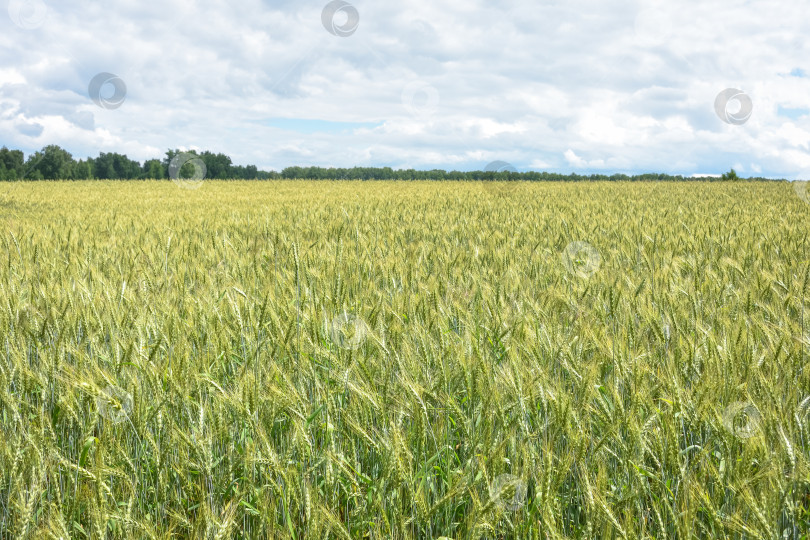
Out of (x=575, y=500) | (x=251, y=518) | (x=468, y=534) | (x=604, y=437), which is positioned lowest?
(x=251, y=518)

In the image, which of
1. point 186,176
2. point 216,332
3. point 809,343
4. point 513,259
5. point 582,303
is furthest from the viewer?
point 186,176

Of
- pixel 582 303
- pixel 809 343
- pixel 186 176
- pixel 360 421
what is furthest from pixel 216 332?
pixel 186 176

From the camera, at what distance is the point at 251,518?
180cm

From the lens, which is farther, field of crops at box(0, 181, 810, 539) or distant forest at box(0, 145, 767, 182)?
distant forest at box(0, 145, 767, 182)

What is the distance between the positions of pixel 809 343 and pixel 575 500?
1150 millimetres

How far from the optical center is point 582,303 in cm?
299

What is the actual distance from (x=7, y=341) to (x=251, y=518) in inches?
49.2

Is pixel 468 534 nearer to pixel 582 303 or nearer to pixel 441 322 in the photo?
pixel 441 322

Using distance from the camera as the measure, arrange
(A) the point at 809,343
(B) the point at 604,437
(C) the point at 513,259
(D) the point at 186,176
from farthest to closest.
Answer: (D) the point at 186,176
(C) the point at 513,259
(A) the point at 809,343
(B) the point at 604,437

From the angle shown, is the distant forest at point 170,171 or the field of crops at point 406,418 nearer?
the field of crops at point 406,418

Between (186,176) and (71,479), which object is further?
(186,176)

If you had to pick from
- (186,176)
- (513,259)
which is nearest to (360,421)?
(513,259)

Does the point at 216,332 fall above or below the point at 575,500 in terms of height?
above

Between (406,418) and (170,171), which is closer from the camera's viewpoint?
(406,418)
